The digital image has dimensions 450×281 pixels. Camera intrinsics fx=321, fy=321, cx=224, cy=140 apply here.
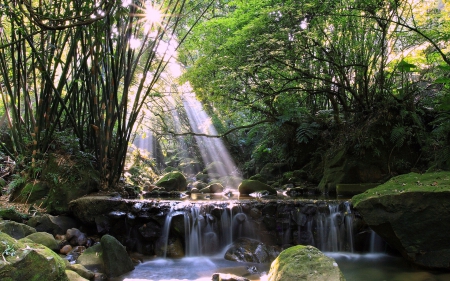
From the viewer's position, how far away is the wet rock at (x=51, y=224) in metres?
5.27

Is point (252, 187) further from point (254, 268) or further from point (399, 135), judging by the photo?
point (254, 268)

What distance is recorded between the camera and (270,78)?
872cm

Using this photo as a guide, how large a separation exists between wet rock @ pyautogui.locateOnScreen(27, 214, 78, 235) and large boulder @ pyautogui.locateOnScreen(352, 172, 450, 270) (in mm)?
4865

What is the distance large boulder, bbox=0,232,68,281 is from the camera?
98.8 inches

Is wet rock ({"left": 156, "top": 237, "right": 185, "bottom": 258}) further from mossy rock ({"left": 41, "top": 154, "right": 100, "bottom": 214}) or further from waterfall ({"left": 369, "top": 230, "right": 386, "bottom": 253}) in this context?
waterfall ({"left": 369, "top": 230, "right": 386, "bottom": 253})

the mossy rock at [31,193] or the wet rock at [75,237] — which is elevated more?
the mossy rock at [31,193]

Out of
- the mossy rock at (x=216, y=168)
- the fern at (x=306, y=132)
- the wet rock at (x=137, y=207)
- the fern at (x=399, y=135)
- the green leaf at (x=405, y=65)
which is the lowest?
the wet rock at (x=137, y=207)

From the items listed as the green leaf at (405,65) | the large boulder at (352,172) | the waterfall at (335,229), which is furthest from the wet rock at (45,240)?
the green leaf at (405,65)

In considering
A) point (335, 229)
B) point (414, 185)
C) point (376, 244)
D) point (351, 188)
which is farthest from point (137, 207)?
point (351, 188)

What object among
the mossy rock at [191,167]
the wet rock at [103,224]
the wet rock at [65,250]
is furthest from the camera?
the mossy rock at [191,167]

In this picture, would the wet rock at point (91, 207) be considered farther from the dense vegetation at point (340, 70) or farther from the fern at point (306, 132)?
the fern at point (306, 132)

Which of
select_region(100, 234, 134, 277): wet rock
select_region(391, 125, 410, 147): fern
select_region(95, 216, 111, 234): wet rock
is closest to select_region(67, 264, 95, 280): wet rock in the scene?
select_region(100, 234, 134, 277): wet rock

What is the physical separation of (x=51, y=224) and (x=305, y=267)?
4.40m

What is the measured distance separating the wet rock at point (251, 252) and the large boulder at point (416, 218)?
65.4 inches
